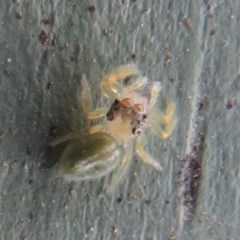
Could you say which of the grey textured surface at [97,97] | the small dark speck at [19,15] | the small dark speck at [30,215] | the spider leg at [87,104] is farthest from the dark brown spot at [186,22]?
the small dark speck at [30,215]

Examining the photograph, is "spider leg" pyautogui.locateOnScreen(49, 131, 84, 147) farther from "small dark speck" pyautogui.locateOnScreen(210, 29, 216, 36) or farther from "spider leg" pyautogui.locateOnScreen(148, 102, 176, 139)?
"small dark speck" pyautogui.locateOnScreen(210, 29, 216, 36)

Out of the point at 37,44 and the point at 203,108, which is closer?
the point at 37,44

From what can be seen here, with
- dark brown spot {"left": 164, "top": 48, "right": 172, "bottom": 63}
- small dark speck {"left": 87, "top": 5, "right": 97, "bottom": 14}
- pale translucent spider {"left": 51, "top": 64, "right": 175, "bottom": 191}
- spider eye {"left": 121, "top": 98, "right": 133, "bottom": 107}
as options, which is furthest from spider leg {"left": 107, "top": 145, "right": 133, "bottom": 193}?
small dark speck {"left": 87, "top": 5, "right": 97, "bottom": 14}

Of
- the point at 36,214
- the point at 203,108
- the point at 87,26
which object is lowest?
the point at 36,214

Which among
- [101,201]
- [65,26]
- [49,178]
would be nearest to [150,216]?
[101,201]

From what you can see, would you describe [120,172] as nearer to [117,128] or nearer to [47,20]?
[117,128]

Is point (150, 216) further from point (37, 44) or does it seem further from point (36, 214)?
point (37, 44)

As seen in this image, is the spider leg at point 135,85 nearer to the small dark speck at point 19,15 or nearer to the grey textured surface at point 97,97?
the grey textured surface at point 97,97
